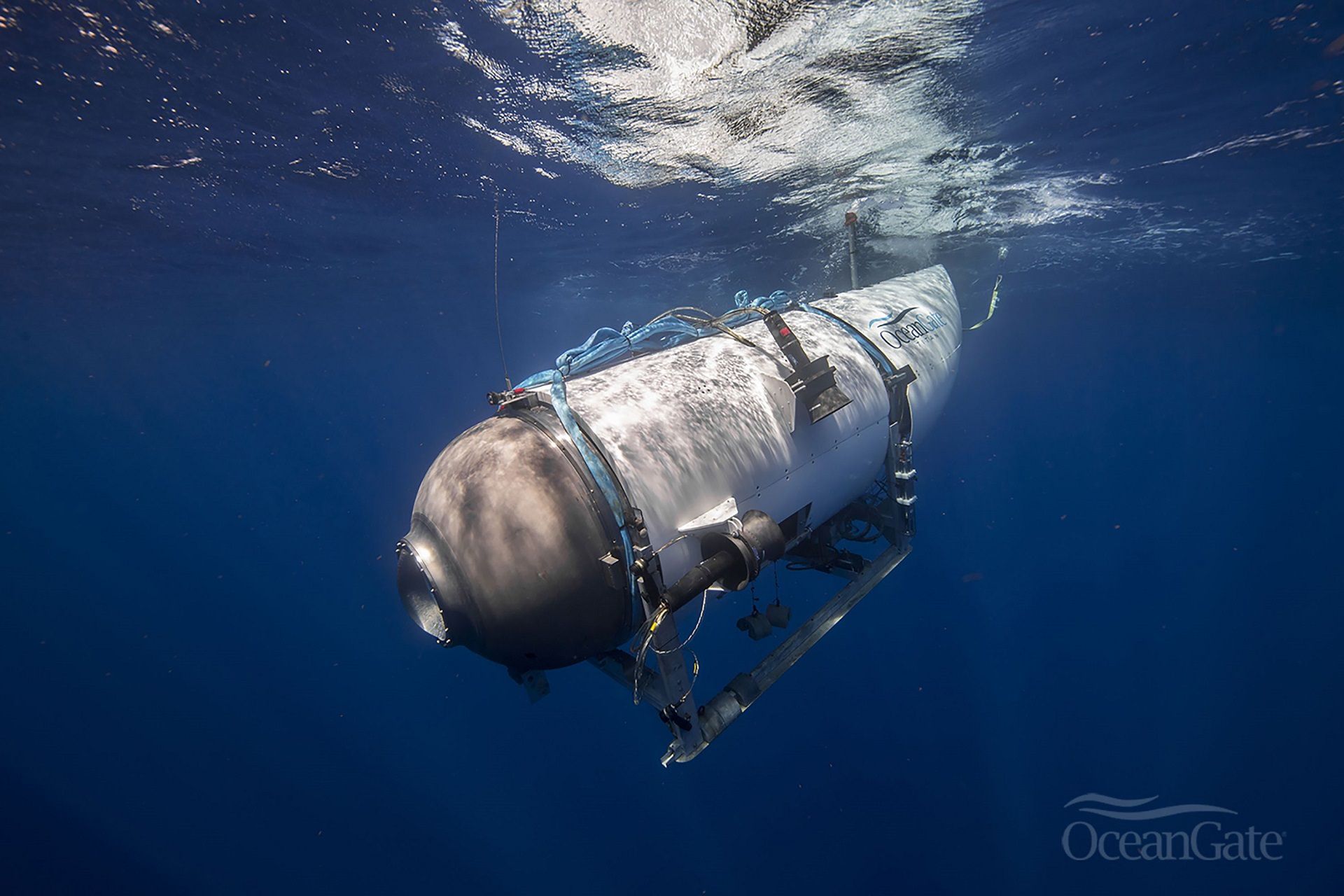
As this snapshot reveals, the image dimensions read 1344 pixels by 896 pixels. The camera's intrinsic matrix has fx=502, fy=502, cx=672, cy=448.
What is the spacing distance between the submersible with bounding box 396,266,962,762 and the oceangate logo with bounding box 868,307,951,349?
73cm

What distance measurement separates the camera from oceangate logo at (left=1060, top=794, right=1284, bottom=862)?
11.1 m

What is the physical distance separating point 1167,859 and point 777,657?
15.3m

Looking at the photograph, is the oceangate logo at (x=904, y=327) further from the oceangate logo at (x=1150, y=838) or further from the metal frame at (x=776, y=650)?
the oceangate logo at (x=1150, y=838)

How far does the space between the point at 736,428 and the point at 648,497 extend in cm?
97

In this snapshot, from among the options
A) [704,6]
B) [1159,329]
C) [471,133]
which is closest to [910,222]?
[704,6]

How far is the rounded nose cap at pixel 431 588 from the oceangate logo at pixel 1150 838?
52.3ft

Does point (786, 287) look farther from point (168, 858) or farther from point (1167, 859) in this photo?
point (168, 858)

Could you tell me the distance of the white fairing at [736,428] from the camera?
3.21 meters

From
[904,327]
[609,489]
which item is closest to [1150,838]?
[904,327]

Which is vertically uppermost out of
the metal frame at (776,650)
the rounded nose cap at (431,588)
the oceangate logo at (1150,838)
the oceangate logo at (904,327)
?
the oceangate logo at (904,327)

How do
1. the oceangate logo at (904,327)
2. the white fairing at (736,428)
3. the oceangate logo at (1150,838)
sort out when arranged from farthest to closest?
the oceangate logo at (1150,838) < the oceangate logo at (904,327) < the white fairing at (736,428)

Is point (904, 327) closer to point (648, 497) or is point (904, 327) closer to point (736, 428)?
point (736, 428)

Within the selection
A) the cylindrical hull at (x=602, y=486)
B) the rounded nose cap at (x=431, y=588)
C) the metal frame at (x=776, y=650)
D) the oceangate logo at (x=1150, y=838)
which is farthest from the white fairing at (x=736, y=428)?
the oceangate logo at (x=1150, y=838)

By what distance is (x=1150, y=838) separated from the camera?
36.2ft
